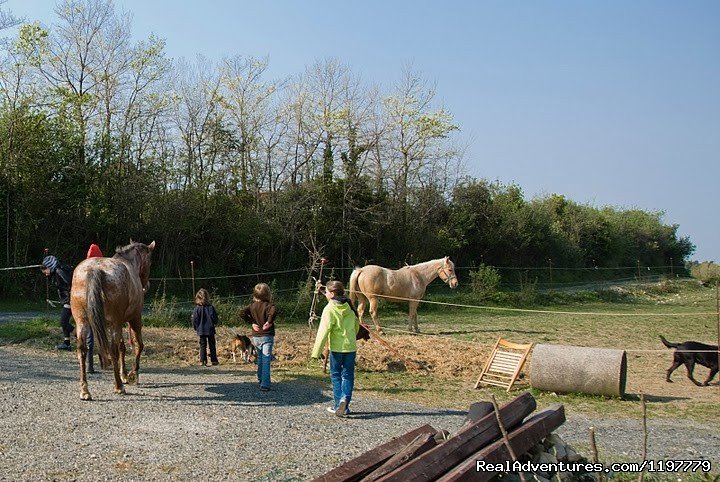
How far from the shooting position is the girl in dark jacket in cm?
1091

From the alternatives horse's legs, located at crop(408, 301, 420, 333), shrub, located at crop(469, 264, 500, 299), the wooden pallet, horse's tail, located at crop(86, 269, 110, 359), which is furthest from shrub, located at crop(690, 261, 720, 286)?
horse's tail, located at crop(86, 269, 110, 359)

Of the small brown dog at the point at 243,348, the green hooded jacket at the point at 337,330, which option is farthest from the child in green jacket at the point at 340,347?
the small brown dog at the point at 243,348

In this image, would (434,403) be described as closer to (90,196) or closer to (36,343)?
(36,343)

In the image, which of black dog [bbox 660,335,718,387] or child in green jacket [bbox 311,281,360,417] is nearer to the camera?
child in green jacket [bbox 311,281,360,417]

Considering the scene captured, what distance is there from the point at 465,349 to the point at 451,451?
867 cm

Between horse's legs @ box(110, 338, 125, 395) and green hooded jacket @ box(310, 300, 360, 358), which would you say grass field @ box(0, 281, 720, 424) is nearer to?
green hooded jacket @ box(310, 300, 360, 358)

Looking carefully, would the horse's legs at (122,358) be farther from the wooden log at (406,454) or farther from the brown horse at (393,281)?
the brown horse at (393,281)

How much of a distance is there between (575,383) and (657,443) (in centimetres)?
250

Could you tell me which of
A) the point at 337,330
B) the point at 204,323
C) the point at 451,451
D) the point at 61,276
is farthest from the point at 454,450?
the point at 61,276

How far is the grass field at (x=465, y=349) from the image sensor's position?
362 inches

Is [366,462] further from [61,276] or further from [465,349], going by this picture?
[465,349]

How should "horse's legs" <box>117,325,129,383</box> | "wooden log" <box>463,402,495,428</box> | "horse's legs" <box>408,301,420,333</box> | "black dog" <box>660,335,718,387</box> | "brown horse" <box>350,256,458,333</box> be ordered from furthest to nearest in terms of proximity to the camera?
"brown horse" <box>350,256,458,333</box>, "horse's legs" <box>408,301,420,333</box>, "black dog" <box>660,335,718,387</box>, "horse's legs" <box>117,325,129,383</box>, "wooden log" <box>463,402,495,428</box>

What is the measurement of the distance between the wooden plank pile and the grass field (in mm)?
3346

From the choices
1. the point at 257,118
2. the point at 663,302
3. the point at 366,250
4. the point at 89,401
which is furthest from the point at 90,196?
the point at 663,302
